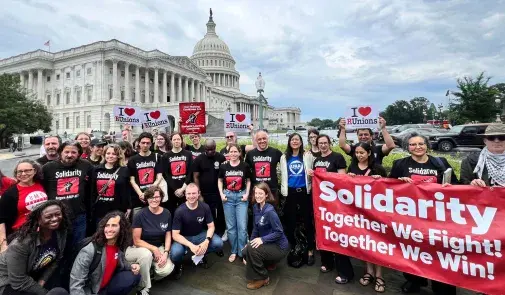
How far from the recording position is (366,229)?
4.13 m

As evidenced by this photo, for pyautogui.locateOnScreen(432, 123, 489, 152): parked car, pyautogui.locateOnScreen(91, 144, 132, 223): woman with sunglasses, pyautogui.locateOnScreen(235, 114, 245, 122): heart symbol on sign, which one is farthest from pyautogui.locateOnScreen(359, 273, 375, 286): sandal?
pyautogui.locateOnScreen(432, 123, 489, 152): parked car

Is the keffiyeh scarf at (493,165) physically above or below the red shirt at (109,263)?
above

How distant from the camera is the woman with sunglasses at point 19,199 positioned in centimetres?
347

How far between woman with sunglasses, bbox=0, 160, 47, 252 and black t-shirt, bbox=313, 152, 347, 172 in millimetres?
4001

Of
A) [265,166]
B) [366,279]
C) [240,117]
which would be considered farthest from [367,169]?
[240,117]

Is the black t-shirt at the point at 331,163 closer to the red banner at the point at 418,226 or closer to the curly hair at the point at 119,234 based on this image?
the red banner at the point at 418,226

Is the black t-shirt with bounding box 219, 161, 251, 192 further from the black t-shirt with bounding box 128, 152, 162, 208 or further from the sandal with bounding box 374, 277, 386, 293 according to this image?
the sandal with bounding box 374, 277, 386, 293


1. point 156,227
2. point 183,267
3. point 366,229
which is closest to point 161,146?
point 156,227

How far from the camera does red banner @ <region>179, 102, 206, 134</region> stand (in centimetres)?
767

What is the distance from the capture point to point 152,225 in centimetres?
444

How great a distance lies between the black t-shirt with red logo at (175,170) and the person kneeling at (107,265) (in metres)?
1.80

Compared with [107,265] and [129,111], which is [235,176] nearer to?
[107,265]

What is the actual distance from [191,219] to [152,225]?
1.96 ft

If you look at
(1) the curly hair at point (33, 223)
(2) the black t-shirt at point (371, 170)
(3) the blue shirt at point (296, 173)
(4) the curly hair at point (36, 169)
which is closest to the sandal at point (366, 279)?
(2) the black t-shirt at point (371, 170)
